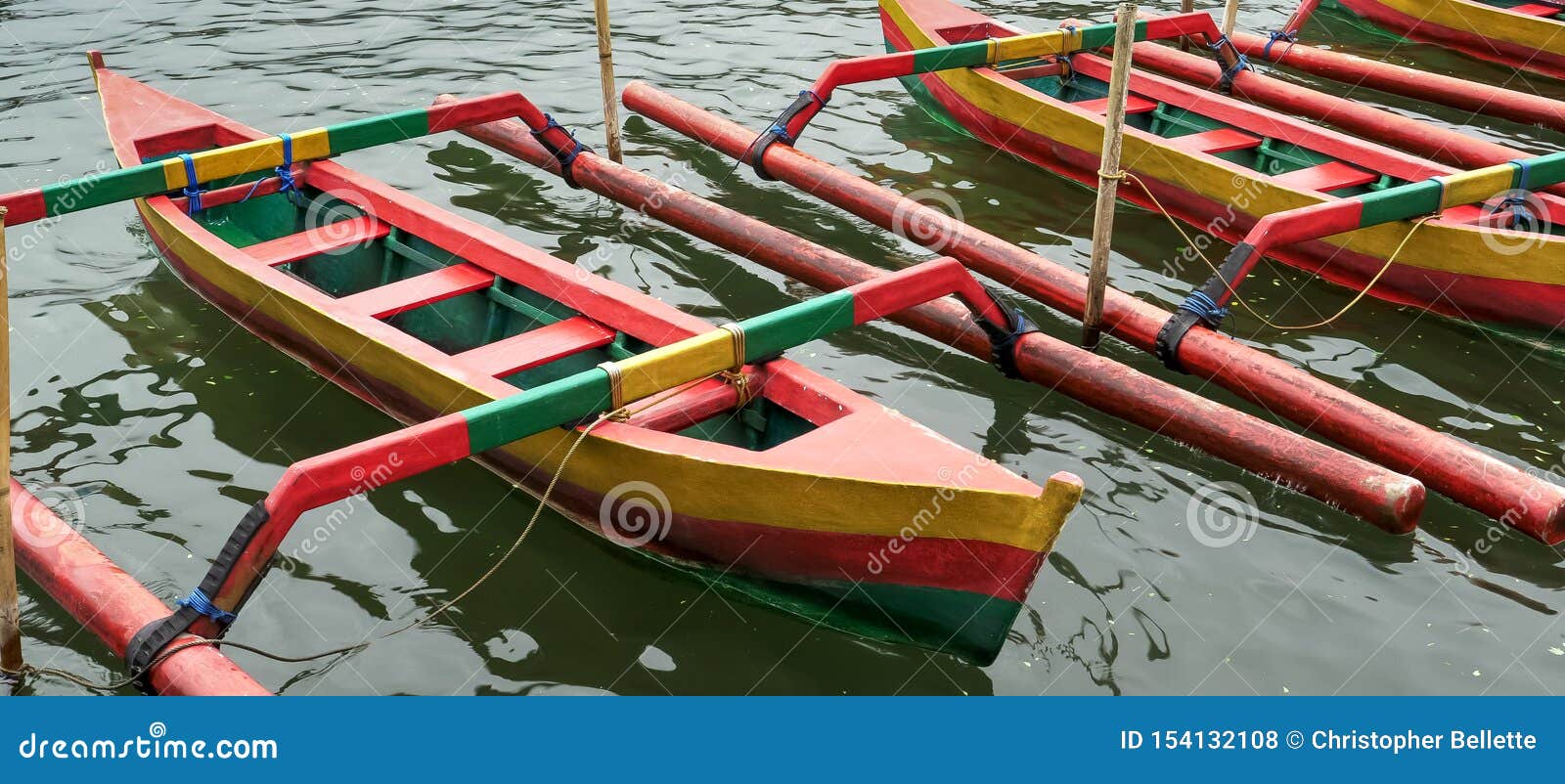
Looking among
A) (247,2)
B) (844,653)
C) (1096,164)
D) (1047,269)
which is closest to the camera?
(844,653)

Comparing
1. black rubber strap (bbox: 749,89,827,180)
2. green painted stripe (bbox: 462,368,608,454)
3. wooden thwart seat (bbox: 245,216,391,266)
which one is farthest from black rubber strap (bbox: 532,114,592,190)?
green painted stripe (bbox: 462,368,608,454)

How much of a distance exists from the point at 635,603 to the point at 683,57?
8198 mm

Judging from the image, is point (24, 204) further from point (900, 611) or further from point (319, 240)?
point (900, 611)

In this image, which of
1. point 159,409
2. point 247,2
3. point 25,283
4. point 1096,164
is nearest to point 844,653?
point 159,409

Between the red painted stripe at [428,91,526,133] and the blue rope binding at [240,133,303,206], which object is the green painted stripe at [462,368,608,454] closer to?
the blue rope binding at [240,133,303,206]

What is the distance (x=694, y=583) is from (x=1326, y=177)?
5096mm

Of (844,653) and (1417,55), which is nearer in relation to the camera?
(844,653)

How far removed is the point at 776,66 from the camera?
12883 millimetres

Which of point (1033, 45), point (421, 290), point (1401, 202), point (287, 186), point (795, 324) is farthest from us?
point (1033, 45)

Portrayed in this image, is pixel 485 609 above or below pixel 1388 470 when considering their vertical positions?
below

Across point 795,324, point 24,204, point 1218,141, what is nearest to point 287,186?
point 24,204

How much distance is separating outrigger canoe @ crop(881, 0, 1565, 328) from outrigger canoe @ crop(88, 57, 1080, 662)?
13.0 feet

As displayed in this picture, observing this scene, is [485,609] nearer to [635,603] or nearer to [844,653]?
[635,603]

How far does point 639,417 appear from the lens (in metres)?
5.91
